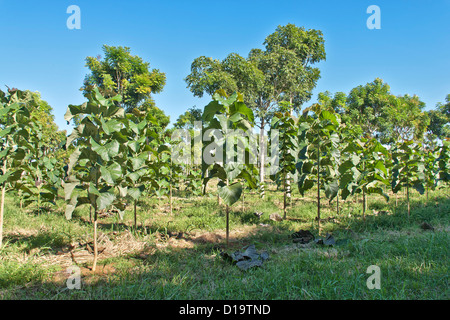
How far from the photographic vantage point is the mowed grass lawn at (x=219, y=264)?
2.73 meters

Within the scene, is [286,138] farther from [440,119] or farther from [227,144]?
[440,119]

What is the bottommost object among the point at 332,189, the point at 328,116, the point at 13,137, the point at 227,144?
the point at 332,189

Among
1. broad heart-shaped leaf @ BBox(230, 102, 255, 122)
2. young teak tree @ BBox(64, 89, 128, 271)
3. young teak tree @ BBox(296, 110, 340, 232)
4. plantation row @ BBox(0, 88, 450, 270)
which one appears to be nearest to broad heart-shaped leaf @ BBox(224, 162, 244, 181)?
plantation row @ BBox(0, 88, 450, 270)

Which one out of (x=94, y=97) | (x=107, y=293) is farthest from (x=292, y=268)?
(x=94, y=97)

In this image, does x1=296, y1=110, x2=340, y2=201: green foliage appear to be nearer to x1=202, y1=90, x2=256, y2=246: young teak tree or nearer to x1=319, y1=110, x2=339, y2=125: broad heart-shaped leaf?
x1=319, y1=110, x2=339, y2=125: broad heart-shaped leaf

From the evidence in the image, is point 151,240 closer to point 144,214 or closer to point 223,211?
point 144,214

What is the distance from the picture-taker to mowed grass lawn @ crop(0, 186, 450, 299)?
8.94 feet

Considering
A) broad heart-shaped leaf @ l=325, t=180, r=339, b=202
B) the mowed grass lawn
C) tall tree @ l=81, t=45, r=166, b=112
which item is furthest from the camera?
tall tree @ l=81, t=45, r=166, b=112

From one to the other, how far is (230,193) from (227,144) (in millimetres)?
808

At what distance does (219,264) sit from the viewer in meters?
3.74

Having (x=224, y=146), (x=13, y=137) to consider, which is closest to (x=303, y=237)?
(x=224, y=146)

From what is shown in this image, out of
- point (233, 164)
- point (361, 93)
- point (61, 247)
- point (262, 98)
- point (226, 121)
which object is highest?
point (361, 93)

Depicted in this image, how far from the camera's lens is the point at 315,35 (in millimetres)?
17688

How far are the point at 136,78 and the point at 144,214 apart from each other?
18921 millimetres
